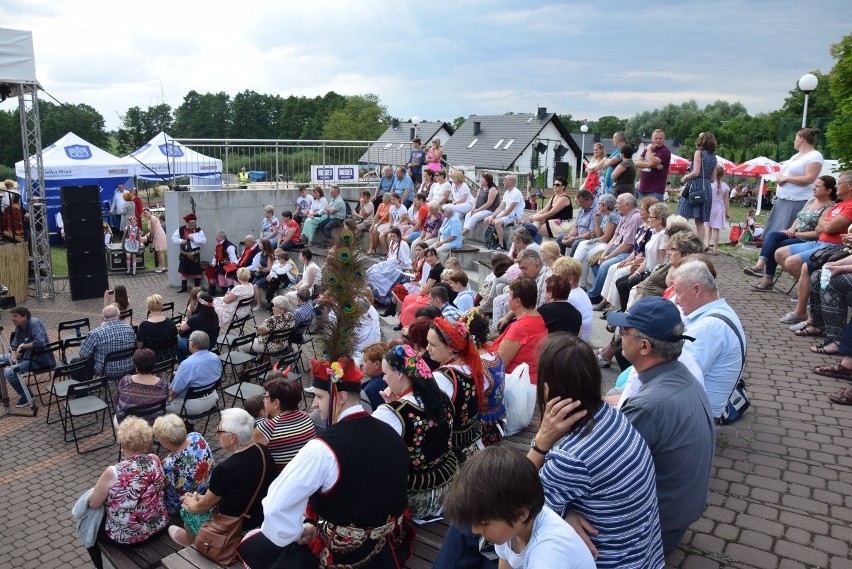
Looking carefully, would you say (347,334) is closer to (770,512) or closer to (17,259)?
(770,512)

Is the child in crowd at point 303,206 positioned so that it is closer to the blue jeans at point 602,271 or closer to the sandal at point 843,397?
the blue jeans at point 602,271

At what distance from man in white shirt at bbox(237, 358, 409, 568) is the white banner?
16.8 metres

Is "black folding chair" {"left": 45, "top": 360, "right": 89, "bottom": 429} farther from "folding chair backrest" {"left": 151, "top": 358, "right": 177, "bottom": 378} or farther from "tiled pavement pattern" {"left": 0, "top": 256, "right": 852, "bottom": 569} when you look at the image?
"folding chair backrest" {"left": 151, "top": 358, "right": 177, "bottom": 378}

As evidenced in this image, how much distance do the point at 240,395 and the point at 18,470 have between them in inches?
98.6

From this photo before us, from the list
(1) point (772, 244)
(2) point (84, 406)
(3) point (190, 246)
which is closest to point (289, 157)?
Result: (3) point (190, 246)

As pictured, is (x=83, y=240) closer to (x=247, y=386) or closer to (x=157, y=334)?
(x=157, y=334)

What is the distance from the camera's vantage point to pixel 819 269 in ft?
24.9

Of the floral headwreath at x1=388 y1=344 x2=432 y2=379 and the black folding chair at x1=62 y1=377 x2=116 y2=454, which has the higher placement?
the floral headwreath at x1=388 y1=344 x2=432 y2=379

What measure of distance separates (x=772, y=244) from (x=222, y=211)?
13708 mm

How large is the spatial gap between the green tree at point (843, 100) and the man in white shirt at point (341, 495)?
1092cm

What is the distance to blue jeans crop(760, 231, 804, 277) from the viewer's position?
9.05 m

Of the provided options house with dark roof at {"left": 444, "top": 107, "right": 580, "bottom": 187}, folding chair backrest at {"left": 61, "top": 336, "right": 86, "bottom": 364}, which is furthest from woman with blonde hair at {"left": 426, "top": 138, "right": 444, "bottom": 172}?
house with dark roof at {"left": 444, "top": 107, "right": 580, "bottom": 187}

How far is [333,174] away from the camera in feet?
64.8

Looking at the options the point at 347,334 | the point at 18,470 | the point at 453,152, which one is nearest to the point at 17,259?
the point at 18,470
